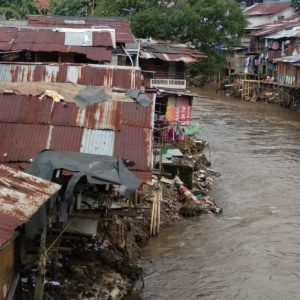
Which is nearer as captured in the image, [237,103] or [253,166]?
[253,166]

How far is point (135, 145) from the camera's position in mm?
10883

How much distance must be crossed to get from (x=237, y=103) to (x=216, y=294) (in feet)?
107

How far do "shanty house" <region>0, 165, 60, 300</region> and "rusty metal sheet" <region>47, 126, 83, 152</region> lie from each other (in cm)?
248

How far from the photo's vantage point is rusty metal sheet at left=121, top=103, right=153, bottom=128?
Result: 37.7 feet

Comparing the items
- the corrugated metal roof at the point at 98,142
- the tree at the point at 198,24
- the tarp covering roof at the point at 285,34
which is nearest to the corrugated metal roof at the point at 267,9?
the tarp covering roof at the point at 285,34

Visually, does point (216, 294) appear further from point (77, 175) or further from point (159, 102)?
point (159, 102)

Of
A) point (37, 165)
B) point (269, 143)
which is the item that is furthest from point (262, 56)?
point (37, 165)

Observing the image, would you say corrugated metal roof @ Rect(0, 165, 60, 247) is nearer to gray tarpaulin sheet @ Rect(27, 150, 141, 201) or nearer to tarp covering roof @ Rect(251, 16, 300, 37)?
gray tarpaulin sheet @ Rect(27, 150, 141, 201)

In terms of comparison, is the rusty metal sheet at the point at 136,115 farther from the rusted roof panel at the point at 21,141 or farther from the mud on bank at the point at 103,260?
the mud on bank at the point at 103,260

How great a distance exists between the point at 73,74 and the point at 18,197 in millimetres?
8038

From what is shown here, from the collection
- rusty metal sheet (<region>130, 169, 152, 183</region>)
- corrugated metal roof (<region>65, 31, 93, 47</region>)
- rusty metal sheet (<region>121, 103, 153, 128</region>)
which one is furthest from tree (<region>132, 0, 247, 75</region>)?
rusty metal sheet (<region>130, 169, 152, 183</region>)

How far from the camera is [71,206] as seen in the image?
962 cm

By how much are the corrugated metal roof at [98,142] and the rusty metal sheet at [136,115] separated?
21.7 inches

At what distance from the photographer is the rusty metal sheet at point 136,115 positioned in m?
11.5
